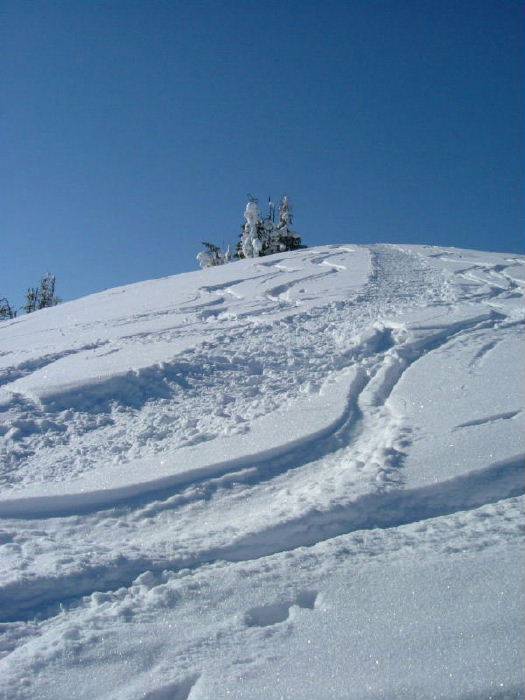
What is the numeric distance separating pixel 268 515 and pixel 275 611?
2.58 ft

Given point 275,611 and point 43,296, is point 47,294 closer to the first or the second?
point 43,296

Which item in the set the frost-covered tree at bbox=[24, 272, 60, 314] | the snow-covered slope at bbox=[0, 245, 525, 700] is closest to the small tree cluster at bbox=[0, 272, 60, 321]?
the frost-covered tree at bbox=[24, 272, 60, 314]

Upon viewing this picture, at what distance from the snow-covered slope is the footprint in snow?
2cm

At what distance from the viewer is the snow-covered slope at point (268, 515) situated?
2.25 metres

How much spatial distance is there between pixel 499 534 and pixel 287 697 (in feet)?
4.87

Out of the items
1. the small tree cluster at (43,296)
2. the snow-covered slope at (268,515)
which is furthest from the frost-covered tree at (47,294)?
the snow-covered slope at (268,515)

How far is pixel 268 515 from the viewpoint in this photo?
3.33 m

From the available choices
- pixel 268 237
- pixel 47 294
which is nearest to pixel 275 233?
pixel 268 237

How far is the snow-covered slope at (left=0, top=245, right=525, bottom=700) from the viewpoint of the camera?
2248 mm

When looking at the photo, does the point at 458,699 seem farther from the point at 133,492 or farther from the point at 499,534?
the point at 133,492

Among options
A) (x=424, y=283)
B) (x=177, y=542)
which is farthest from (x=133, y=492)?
(x=424, y=283)

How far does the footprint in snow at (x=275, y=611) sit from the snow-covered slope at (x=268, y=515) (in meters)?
0.02

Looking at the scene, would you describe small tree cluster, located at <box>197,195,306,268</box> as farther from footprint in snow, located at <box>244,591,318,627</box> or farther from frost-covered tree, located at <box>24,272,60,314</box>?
footprint in snow, located at <box>244,591,318,627</box>

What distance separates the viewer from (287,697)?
2.08 meters
